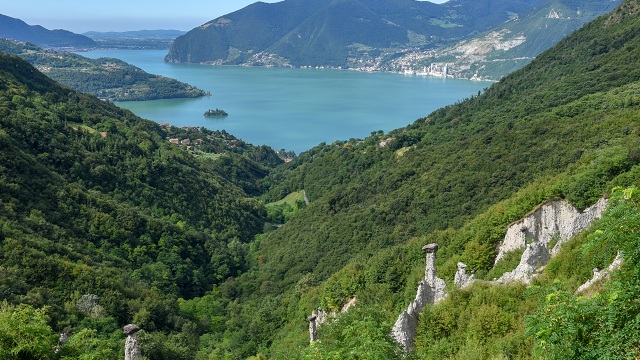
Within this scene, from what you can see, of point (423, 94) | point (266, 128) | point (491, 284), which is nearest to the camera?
point (491, 284)

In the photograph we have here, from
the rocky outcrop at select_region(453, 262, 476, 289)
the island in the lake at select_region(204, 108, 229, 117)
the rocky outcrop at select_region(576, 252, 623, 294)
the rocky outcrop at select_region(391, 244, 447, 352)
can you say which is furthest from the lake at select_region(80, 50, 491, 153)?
the rocky outcrop at select_region(576, 252, 623, 294)

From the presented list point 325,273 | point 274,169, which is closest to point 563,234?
point 325,273

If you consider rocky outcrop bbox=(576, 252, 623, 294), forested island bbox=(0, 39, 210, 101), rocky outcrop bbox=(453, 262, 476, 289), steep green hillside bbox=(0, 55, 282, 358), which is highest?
forested island bbox=(0, 39, 210, 101)

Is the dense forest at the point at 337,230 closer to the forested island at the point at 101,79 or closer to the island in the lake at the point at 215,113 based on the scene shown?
the island in the lake at the point at 215,113

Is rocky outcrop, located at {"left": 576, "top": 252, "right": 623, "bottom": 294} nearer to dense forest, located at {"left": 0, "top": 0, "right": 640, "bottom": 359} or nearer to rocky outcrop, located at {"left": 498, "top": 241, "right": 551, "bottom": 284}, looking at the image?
dense forest, located at {"left": 0, "top": 0, "right": 640, "bottom": 359}

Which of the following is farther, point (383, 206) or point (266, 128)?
point (266, 128)

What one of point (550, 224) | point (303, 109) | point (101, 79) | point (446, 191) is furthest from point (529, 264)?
point (101, 79)

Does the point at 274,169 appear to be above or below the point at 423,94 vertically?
below

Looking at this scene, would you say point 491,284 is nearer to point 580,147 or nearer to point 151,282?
point 580,147
